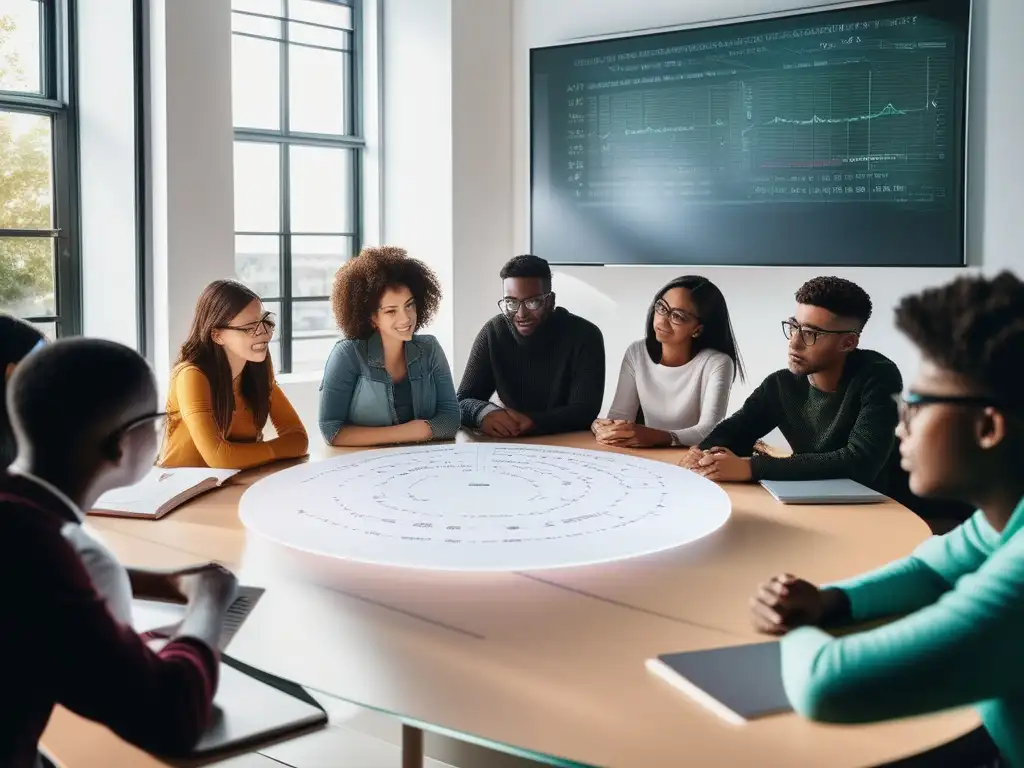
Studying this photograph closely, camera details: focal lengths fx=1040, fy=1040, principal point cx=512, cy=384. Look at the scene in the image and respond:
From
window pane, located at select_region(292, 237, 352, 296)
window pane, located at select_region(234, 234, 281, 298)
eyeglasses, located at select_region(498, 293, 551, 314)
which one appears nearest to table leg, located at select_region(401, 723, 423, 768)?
eyeglasses, located at select_region(498, 293, 551, 314)

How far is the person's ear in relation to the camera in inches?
44.9

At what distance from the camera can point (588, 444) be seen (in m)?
3.11

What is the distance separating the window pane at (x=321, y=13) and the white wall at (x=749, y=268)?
0.78 m

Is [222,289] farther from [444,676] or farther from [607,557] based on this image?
[444,676]

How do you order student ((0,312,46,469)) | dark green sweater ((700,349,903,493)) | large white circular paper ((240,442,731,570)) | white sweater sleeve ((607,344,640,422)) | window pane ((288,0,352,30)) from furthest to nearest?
window pane ((288,0,352,30))
white sweater sleeve ((607,344,640,422))
dark green sweater ((700,349,903,493))
large white circular paper ((240,442,731,570))
student ((0,312,46,469))

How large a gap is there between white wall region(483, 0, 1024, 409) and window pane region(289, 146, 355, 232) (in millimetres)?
729

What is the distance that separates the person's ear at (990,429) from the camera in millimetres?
1141

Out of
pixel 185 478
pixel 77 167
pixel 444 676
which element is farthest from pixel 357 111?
pixel 444 676

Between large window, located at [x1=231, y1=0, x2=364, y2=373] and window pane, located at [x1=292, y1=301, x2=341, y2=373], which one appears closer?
large window, located at [x1=231, y1=0, x2=364, y2=373]

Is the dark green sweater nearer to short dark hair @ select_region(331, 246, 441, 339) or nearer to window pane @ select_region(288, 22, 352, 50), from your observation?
short dark hair @ select_region(331, 246, 441, 339)

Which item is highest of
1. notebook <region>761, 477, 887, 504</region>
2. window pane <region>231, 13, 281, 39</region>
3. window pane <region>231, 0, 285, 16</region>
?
window pane <region>231, 0, 285, 16</region>

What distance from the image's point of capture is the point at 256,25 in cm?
521

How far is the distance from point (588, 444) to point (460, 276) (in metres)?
2.58

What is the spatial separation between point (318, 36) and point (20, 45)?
5.32 feet
